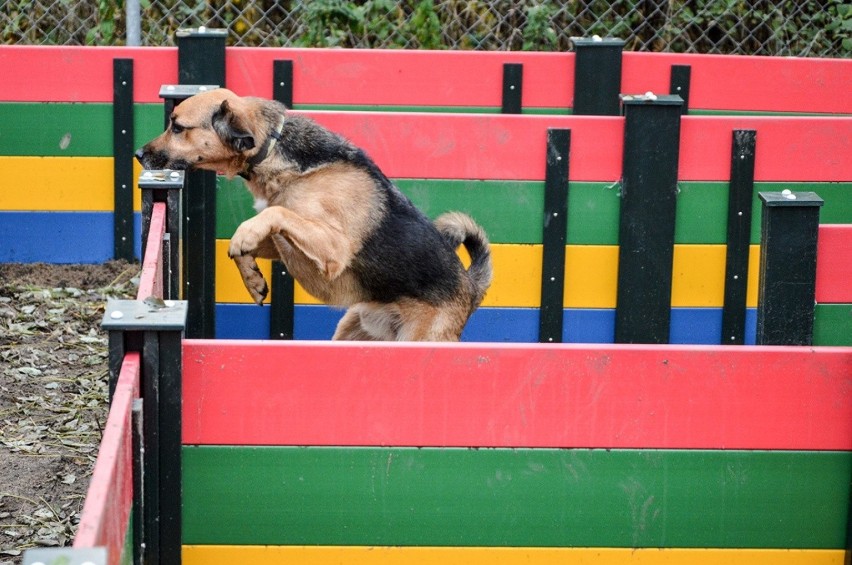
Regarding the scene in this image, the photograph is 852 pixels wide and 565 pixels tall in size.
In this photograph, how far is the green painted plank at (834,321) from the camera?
353cm

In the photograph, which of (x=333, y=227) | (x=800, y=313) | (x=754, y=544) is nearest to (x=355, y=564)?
(x=754, y=544)

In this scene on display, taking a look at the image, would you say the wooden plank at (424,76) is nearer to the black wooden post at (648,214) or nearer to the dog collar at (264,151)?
the black wooden post at (648,214)

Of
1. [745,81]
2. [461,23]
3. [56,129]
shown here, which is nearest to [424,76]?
[745,81]

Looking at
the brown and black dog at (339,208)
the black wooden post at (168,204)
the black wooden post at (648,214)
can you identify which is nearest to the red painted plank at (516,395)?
the black wooden post at (168,204)

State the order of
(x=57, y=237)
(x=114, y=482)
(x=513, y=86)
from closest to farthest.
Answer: (x=114, y=482), (x=57, y=237), (x=513, y=86)

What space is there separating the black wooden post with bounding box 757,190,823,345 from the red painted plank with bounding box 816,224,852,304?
251mm

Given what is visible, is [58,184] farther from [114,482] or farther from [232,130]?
[114,482]

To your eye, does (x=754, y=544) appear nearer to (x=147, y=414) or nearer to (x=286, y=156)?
→ (x=147, y=414)

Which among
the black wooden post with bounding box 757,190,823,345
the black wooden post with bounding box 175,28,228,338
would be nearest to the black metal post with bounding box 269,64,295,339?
the black wooden post with bounding box 175,28,228,338

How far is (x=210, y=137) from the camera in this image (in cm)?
418

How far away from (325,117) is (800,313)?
7.64 ft

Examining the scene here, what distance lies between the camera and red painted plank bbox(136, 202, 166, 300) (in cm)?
282

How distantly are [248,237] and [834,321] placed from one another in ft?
5.65

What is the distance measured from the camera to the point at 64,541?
362cm
